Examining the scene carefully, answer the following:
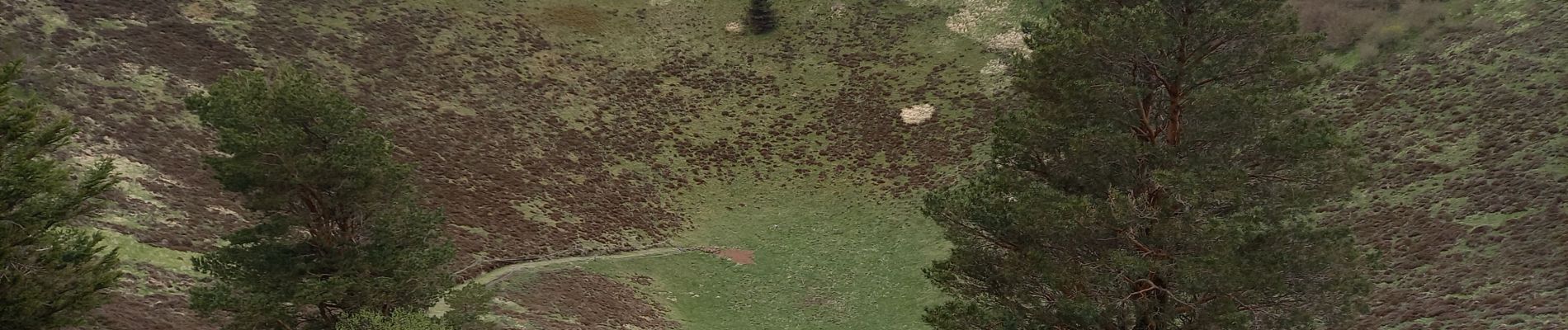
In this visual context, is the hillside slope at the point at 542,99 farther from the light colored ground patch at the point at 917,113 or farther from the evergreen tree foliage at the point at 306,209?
the evergreen tree foliage at the point at 306,209

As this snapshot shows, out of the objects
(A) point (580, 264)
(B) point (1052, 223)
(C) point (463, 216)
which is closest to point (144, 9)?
(C) point (463, 216)

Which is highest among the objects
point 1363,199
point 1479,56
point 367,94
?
point 1479,56

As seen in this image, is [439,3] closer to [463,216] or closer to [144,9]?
[144,9]

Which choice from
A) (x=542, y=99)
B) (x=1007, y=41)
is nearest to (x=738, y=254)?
(x=542, y=99)

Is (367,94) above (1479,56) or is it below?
below

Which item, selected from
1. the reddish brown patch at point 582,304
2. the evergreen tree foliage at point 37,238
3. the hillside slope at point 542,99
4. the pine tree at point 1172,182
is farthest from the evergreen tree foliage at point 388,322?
the reddish brown patch at point 582,304

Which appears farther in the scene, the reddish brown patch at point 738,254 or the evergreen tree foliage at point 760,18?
the evergreen tree foliage at point 760,18
